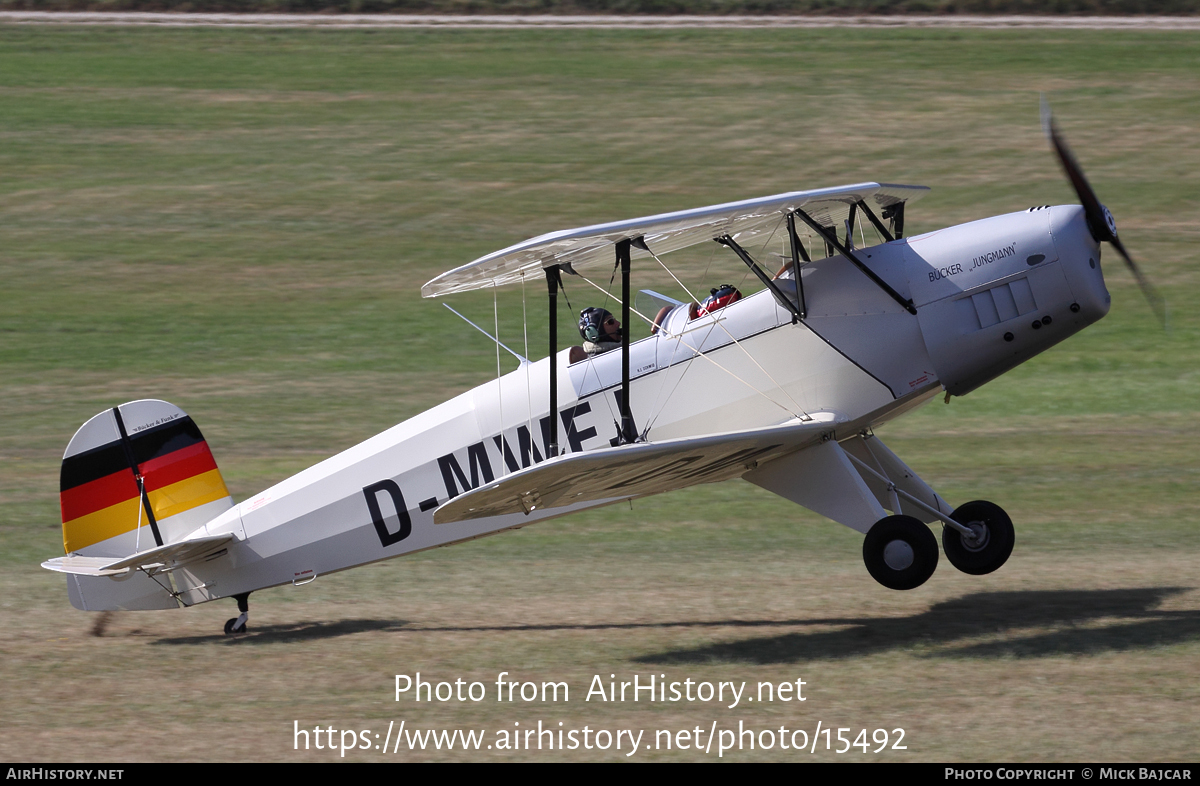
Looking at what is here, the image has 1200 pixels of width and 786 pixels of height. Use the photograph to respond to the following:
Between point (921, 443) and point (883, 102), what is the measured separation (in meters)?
13.9

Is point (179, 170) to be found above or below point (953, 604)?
above

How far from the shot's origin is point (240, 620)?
9.23 m

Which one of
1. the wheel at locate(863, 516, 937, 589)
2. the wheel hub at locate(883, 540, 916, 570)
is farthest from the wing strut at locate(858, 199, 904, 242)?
the wheel hub at locate(883, 540, 916, 570)

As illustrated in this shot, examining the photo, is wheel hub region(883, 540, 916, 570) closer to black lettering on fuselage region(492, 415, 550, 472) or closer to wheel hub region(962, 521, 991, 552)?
wheel hub region(962, 521, 991, 552)

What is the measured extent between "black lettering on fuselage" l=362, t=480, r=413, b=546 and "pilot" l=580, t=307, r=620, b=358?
176 centimetres

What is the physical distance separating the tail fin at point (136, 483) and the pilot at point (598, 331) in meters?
3.10

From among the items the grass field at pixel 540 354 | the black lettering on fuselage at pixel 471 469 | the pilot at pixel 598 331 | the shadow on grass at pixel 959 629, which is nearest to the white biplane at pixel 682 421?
the black lettering on fuselage at pixel 471 469

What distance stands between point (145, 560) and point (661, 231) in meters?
4.37

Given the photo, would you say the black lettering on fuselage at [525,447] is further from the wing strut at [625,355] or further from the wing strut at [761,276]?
the wing strut at [761,276]

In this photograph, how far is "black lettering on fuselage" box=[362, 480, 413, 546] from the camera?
928 cm

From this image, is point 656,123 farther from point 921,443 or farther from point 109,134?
point 921,443

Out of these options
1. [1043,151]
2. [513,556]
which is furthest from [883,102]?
[513,556]

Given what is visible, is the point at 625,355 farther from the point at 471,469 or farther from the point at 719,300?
the point at 471,469

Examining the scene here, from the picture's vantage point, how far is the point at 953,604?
8875mm
